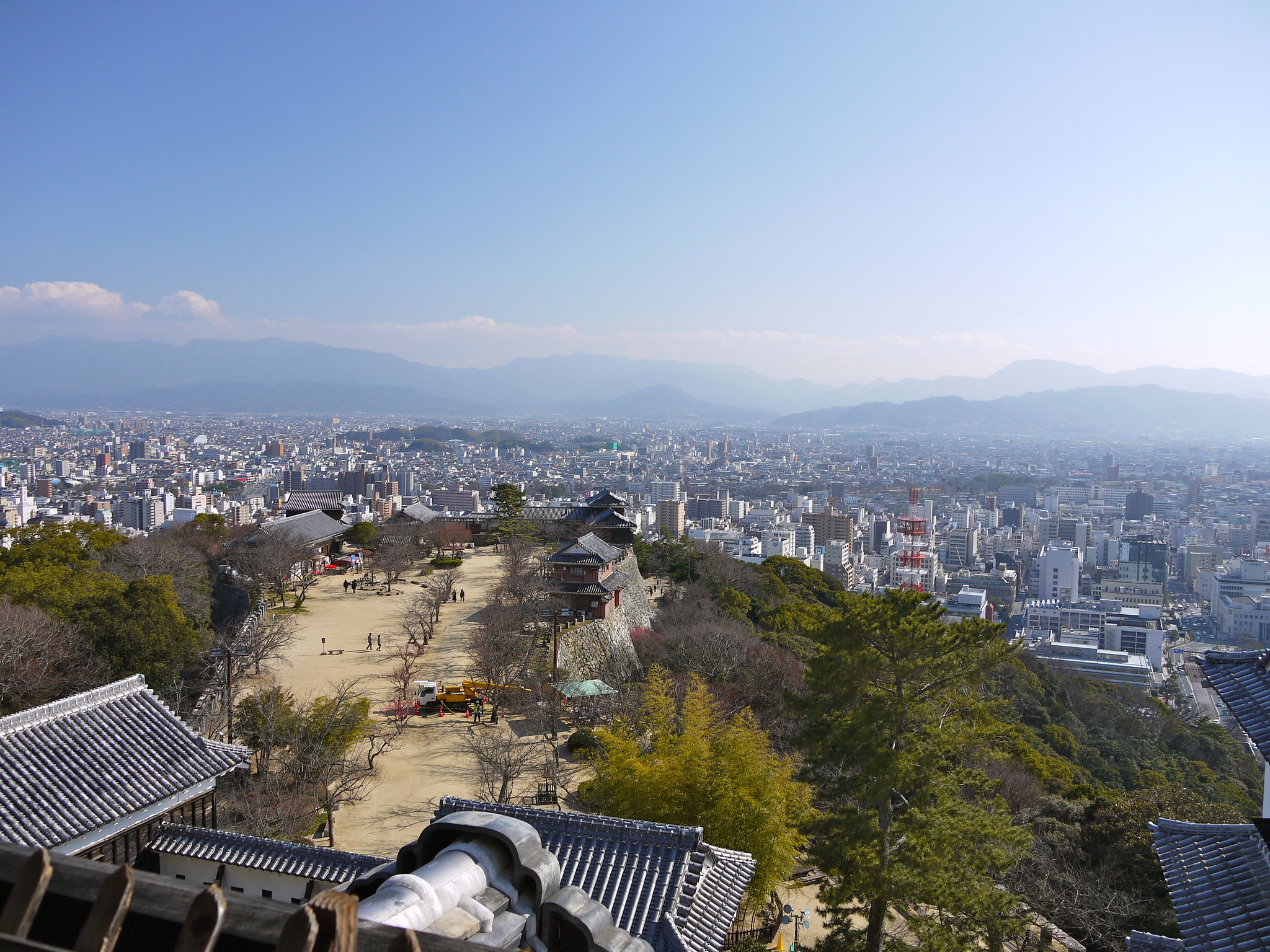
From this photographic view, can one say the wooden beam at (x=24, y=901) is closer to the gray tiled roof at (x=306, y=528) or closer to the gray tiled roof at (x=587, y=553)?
the gray tiled roof at (x=587, y=553)

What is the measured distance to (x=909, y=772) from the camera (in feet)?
23.0

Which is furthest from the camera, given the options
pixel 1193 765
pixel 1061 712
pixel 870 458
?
pixel 870 458

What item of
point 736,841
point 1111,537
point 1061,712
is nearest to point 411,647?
point 736,841

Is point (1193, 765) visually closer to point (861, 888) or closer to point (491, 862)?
point (861, 888)

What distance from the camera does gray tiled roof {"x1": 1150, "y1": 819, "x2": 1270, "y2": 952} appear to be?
15.1 ft

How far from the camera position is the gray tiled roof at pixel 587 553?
18109 millimetres

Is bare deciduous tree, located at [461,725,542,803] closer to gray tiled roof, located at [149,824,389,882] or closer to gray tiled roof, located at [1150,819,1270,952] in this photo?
gray tiled roof, located at [149,824,389,882]

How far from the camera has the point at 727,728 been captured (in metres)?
9.48

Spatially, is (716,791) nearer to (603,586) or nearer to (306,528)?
(603,586)

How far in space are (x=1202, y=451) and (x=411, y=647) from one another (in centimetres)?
17723

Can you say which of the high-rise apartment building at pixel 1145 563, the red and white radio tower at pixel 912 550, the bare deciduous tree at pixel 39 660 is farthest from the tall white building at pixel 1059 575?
the bare deciduous tree at pixel 39 660

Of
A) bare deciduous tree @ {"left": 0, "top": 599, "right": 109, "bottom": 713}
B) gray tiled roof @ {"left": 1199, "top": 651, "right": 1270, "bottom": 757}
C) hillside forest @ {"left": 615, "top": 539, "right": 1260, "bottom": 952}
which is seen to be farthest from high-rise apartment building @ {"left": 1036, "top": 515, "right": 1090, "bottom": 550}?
bare deciduous tree @ {"left": 0, "top": 599, "right": 109, "bottom": 713}

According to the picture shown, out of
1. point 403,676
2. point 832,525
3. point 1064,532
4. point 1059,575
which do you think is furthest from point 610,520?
point 1064,532

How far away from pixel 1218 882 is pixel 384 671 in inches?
546
